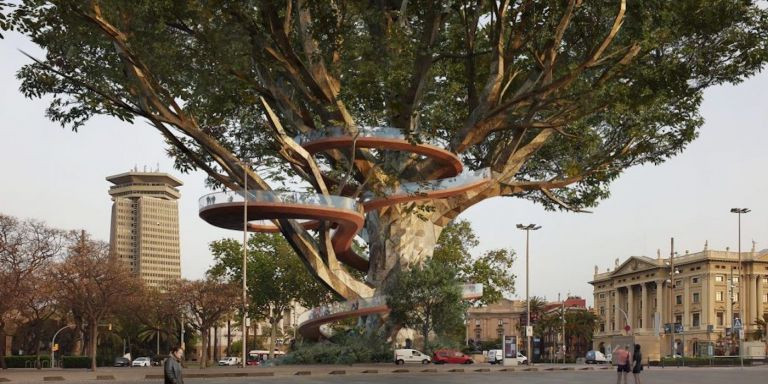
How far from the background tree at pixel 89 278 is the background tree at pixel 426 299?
2259 cm

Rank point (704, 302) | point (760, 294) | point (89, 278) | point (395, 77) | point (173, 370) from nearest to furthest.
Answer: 1. point (173, 370)
2. point (395, 77)
3. point (89, 278)
4. point (704, 302)
5. point (760, 294)

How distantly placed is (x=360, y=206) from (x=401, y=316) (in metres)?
6.66

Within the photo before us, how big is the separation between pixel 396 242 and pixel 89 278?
2569 centimetres

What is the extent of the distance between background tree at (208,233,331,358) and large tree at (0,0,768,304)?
3730 cm

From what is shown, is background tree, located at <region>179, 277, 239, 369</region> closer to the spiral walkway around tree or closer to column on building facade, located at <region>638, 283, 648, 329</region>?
the spiral walkway around tree

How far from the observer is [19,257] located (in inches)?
2413

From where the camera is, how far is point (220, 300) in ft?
237

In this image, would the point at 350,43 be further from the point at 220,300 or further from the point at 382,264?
the point at 220,300

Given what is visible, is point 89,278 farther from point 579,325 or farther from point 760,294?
point 760,294

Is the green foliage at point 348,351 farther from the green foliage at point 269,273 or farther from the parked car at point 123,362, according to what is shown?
the parked car at point 123,362

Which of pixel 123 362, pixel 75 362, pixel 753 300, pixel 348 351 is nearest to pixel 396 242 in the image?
pixel 348 351

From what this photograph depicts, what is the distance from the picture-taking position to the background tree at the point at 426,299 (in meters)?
46.1

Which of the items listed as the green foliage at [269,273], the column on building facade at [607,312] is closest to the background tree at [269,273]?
the green foliage at [269,273]

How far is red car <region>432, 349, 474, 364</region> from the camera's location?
168 feet
